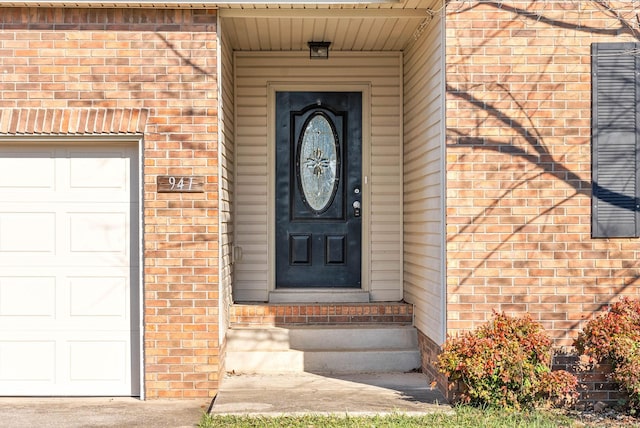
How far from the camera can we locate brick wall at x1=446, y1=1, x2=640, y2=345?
624 centimetres

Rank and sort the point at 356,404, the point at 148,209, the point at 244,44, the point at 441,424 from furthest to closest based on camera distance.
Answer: the point at 244,44, the point at 148,209, the point at 356,404, the point at 441,424

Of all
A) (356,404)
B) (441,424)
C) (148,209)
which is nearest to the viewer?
(441,424)

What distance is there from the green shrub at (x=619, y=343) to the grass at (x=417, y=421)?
53 cm

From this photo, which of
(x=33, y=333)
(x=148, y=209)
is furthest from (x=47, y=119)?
(x=33, y=333)

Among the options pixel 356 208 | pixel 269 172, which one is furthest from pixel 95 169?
pixel 356 208

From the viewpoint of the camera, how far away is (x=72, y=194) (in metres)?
6.68

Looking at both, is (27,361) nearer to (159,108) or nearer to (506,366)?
(159,108)

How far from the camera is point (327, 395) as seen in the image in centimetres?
640

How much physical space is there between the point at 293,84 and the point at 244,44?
709 mm

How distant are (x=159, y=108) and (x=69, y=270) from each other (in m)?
1.68

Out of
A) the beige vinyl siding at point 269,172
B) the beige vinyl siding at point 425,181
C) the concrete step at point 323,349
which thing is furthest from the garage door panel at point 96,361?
the beige vinyl siding at point 425,181

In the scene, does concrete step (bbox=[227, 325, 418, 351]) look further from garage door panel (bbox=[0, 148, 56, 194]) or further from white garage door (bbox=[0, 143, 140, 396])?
garage door panel (bbox=[0, 148, 56, 194])

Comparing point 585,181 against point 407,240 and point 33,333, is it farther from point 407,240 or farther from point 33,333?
point 33,333

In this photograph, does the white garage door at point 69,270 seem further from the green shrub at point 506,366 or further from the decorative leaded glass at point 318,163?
the green shrub at point 506,366
